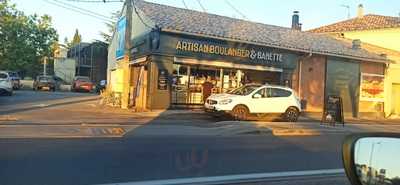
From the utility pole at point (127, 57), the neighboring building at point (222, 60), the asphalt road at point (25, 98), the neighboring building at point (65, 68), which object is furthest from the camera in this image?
the neighboring building at point (65, 68)

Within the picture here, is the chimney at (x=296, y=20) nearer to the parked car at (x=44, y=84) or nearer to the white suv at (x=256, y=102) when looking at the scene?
the white suv at (x=256, y=102)

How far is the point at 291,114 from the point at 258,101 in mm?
1700

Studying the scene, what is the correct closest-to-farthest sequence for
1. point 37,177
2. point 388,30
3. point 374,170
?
point 374,170 < point 37,177 < point 388,30

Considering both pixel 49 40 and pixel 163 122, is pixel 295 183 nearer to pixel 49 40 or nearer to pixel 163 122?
pixel 163 122

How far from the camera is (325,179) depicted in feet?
27.9

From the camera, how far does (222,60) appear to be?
25.5m

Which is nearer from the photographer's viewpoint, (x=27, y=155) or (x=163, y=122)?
(x=27, y=155)

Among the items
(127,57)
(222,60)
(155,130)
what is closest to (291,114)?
(222,60)

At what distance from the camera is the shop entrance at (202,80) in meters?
25.2

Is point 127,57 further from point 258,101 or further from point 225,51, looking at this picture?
point 258,101

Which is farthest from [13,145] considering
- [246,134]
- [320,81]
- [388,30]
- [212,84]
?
[388,30]

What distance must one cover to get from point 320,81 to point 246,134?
13519 millimetres

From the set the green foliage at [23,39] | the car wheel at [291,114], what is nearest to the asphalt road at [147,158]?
the car wheel at [291,114]

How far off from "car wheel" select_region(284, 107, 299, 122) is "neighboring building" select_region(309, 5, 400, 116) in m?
9.97
